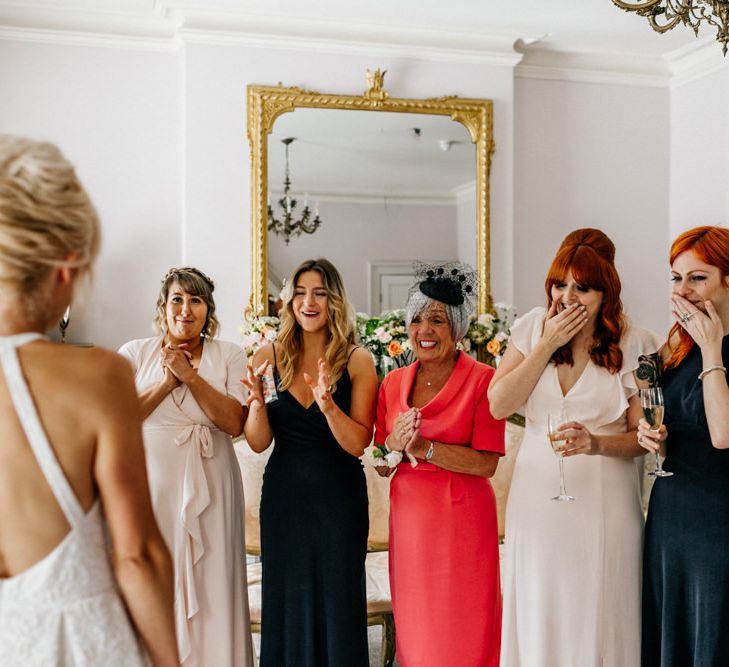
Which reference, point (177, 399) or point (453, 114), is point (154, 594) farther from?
point (453, 114)

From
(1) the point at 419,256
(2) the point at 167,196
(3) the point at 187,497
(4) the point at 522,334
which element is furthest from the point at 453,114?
(3) the point at 187,497

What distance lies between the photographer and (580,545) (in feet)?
8.01

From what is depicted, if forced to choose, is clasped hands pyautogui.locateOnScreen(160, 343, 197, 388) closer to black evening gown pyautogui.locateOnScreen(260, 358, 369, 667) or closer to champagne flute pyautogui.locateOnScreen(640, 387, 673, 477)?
black evening gown pyautogui.locateOnScreen(260, 358, 369, 667)

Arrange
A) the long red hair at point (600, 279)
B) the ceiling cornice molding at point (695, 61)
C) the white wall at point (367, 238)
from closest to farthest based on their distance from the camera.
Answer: the long red hair at point (600, 279) < the white wall at point (367, 238) < the ceiling cornice molding at point (695, 61)

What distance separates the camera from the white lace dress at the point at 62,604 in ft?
4.04

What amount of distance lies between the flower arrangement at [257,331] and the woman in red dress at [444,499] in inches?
56.3

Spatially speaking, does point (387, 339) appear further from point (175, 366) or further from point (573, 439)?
point (573, 439)

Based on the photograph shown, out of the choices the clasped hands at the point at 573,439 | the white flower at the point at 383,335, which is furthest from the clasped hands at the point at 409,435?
the white flower at the point at 383,335

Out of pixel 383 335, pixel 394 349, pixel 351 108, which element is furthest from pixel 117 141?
pixel 394 349

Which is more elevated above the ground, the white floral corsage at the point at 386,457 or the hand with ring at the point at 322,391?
the hand with ring at the point at 322,391

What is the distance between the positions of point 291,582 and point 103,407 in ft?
5.29

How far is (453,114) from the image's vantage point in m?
4.68

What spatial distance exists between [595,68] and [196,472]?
3667mm

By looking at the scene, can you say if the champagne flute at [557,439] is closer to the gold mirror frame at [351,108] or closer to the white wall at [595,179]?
the gold mirror frame at [351,108]
